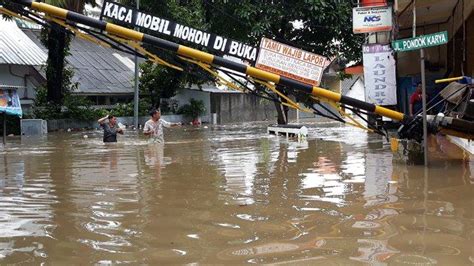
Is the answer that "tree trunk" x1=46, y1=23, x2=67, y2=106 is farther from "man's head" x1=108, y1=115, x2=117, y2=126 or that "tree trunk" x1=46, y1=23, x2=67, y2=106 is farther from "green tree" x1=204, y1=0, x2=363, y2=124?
"man's head" x1=108, y1=115, x2=117, y2=126

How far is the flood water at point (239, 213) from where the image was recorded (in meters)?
4.78

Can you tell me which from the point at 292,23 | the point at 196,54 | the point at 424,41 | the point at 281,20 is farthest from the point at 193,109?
the point at 424,41

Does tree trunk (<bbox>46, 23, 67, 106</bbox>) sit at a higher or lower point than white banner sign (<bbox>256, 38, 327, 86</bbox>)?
higher

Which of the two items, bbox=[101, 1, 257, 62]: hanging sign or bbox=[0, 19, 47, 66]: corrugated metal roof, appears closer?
bbox=[101, 1, 257, 62]: hanging sign

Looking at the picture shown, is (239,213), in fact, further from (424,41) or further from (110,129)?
Result: (110,129)

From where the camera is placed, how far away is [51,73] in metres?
27.8

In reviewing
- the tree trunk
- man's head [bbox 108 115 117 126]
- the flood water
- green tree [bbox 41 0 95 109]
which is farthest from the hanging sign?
the tree trunk

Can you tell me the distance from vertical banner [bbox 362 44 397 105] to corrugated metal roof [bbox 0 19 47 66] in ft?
57.1

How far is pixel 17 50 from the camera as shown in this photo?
1085 inches

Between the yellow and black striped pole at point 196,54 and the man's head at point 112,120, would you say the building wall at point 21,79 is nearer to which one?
the man's head at point 112,120

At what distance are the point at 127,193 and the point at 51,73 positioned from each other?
71.4ft

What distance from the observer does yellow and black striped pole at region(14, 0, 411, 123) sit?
948 cm

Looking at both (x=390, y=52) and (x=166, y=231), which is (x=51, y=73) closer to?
(x=390, y=52)

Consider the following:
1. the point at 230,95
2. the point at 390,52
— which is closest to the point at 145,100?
the point at 230,95
